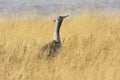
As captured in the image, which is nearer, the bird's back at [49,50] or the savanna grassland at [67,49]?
the savanna grassland at [67,49]

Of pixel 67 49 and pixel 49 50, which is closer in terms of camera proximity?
pixel 49 50

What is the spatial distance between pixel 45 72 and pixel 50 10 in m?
8.11

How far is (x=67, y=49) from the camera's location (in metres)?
8.38

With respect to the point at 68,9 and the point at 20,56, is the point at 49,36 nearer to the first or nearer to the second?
the point at 20,56

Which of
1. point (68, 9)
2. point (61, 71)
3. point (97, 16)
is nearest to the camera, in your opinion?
point (61, 71)

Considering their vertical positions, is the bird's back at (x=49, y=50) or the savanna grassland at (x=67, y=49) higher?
the bird's back at (x=49, y=50)

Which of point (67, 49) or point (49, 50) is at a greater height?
point (49, 50)

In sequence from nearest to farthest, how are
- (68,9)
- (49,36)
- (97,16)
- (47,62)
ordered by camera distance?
(47,62)
(49,36)
(97,16)
(68,9)

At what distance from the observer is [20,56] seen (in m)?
7.68

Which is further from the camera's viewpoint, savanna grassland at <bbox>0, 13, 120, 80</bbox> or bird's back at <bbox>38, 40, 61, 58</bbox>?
bird's back at <bbox>38, 40, 61, 58</bbox>

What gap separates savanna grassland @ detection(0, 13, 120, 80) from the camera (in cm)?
689

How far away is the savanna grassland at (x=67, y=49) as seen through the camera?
22.6 feet

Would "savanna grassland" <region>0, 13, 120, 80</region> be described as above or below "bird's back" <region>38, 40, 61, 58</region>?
below

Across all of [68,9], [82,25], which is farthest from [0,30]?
[68,9]
